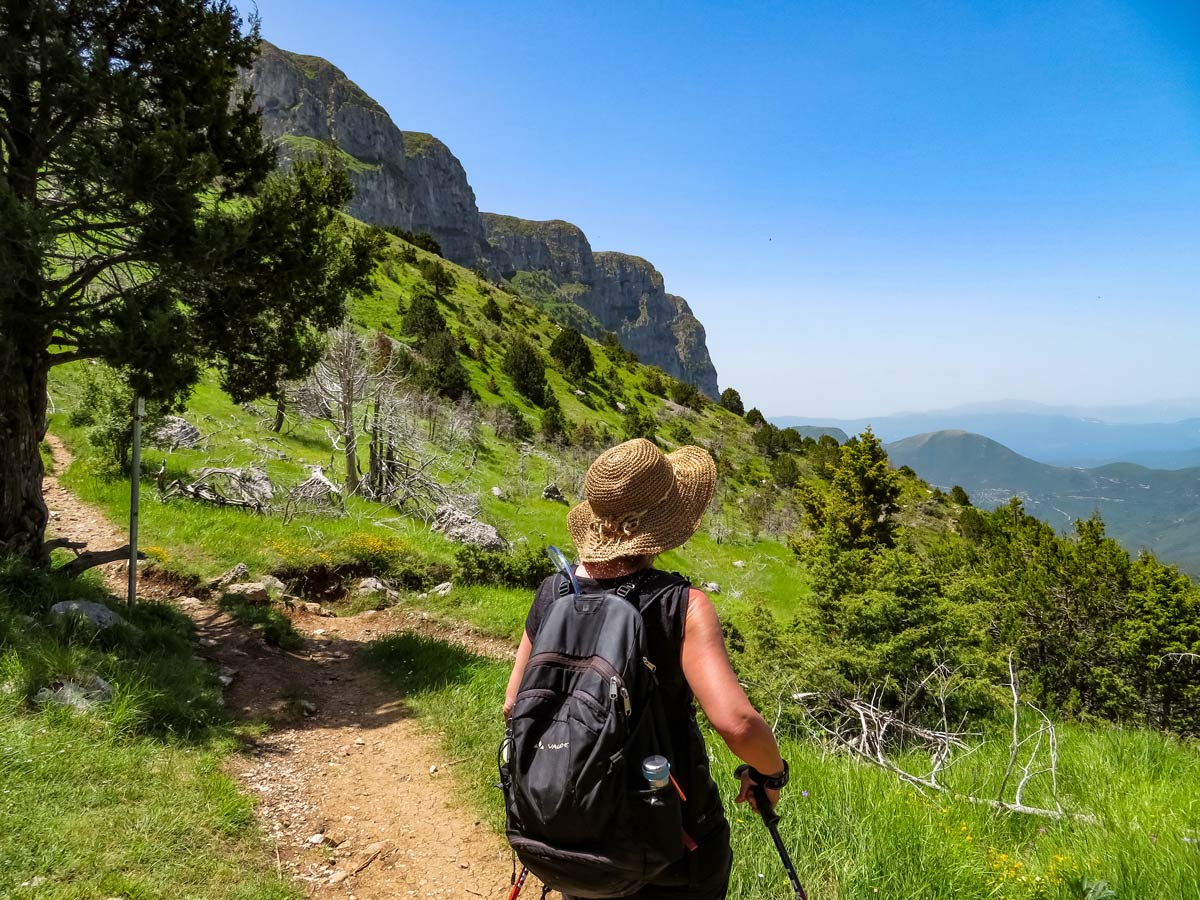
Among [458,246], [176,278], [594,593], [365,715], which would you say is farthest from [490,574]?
[458,246]

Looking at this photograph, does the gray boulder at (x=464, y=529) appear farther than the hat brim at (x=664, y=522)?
Yes

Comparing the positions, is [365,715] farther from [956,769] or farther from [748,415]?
[748,415]

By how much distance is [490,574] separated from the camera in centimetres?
1225

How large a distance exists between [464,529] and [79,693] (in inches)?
405

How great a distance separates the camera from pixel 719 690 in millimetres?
1922

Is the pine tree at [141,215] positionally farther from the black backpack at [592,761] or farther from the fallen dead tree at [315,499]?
the fallen dead tree at [315,499]

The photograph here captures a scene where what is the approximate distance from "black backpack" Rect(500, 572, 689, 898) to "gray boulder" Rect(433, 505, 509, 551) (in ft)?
42.2

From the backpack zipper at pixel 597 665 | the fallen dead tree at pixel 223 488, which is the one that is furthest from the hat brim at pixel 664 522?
the fallen dead tree at pixel 223 488

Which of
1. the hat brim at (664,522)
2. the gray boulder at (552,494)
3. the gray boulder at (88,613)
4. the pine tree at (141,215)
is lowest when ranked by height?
the gray boulder at (552,494)

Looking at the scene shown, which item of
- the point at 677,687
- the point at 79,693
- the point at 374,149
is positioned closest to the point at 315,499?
the point at 79,693

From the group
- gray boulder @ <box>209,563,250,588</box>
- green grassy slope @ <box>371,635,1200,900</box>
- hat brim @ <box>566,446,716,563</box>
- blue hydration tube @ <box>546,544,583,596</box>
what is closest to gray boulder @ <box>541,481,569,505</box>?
gray boulder @ <box>209,563,250,588</box>

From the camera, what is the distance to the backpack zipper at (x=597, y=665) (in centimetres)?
181

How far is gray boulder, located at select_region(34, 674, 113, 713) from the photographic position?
178 inches

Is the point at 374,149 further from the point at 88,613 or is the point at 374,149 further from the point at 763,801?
the point at 763,801
